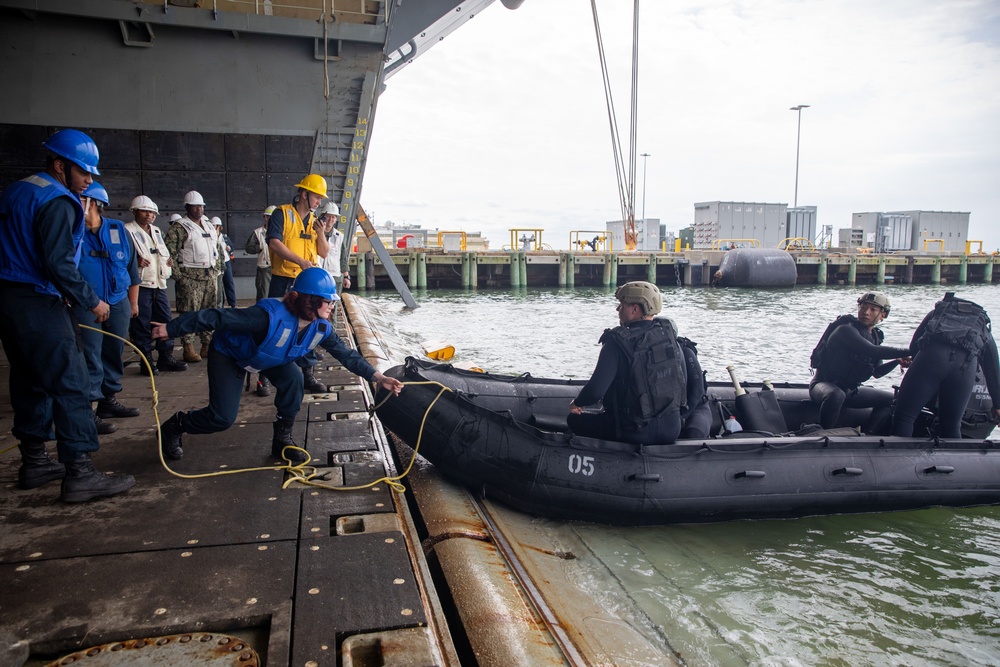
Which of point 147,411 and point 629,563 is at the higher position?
point 147,411

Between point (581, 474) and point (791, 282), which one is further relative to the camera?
point (791, 282)

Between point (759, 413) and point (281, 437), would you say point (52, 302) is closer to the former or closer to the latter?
point (281, 437)

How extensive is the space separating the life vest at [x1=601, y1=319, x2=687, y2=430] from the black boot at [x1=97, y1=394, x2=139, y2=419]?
363cm

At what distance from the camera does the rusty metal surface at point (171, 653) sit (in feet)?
7.22

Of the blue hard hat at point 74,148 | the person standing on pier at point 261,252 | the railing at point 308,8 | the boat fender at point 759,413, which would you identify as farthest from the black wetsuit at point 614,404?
the railing at point 308,8

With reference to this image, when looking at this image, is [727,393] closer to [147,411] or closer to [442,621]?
[442,621]

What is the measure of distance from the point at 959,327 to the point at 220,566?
5.35m

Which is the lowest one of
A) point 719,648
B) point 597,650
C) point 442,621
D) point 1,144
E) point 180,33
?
point 719,648

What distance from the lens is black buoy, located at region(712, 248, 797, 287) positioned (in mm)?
29250

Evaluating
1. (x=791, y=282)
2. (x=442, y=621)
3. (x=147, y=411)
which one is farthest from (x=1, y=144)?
(x=791, y=282)

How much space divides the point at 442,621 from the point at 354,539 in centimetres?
70

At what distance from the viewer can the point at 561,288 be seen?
31000 mm

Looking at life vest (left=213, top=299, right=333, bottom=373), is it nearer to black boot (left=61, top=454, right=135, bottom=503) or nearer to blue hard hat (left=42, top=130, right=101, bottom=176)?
black boot (left=61, top=454, right=135, bottom=503)

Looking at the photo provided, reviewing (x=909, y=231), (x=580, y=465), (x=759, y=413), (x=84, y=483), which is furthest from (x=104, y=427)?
(x=909, y=231)
